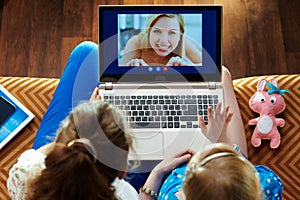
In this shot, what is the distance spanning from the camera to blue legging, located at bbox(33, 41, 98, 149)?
1.36m

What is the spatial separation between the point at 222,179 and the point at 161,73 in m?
0.51

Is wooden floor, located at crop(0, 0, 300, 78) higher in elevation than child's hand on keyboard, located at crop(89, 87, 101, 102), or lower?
higher

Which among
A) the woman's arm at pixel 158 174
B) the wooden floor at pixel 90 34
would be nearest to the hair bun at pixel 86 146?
the woman's arm at pixel 158 174

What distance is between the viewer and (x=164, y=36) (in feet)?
4.39

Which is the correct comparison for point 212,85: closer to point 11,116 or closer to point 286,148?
point 286,148

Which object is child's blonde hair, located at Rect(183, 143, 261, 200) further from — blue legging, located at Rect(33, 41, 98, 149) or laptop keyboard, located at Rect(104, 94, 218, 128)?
blue legging, located at Rect(33, 41, 98, 149)

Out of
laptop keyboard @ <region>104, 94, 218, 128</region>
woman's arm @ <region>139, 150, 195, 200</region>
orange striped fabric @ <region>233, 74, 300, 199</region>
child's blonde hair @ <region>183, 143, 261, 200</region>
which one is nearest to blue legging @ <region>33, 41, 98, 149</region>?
laptop keyboard @ <region>104, 94, 218, 128</region>

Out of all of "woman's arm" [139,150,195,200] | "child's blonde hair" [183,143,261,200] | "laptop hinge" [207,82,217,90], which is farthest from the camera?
"laptop hinge" [207,82,217,90]

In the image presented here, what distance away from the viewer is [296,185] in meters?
1.35

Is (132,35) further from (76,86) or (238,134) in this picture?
(238,134)

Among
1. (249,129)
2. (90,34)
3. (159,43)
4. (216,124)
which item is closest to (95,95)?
(159,43)

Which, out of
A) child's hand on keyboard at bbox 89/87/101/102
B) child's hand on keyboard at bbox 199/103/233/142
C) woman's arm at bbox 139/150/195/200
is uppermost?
child's hand on keyboard at bbox 89/87/101/102

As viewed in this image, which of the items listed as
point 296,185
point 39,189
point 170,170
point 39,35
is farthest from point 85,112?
point 39,35

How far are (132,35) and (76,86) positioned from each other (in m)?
0.22
